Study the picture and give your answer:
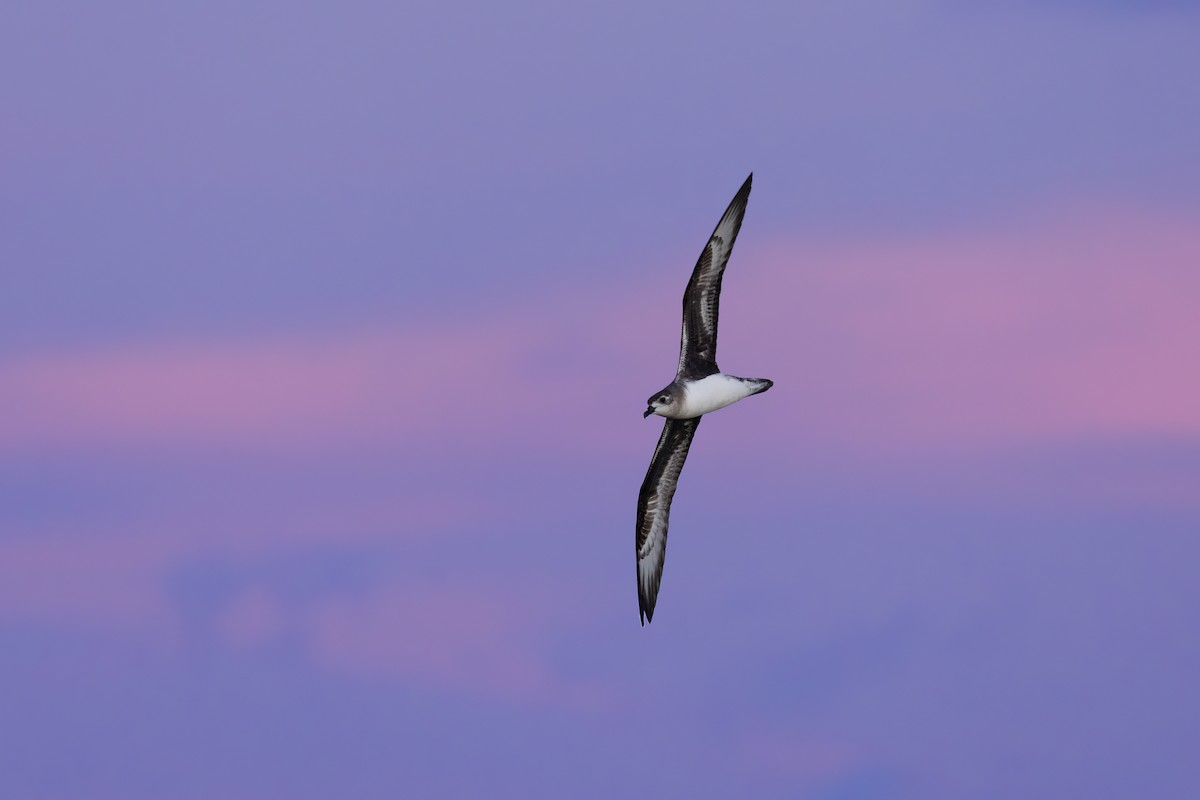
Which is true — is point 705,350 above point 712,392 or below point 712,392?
above

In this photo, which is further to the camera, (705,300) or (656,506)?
Answer: (656,506)

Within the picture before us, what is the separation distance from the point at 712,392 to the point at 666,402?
39.4 inches

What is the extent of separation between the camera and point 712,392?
103ft

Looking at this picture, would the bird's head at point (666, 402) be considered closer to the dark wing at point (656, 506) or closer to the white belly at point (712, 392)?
the white belly at point (712, 392)

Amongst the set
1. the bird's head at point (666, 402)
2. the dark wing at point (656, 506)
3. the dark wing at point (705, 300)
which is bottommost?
the dark wing at point (656, 506)

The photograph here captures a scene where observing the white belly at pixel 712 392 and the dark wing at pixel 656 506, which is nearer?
the white belly at pixel 712 392

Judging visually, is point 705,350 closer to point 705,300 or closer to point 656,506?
point 705,300

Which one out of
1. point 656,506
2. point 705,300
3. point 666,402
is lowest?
point 656,506

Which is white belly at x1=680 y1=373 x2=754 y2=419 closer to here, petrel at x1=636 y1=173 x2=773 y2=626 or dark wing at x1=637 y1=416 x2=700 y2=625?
petrel at x1=636 y1=173 x2=773 y2=626

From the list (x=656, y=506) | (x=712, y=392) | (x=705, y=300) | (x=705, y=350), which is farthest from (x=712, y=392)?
(x=656, y=506)

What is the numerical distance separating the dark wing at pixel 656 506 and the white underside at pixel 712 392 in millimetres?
985

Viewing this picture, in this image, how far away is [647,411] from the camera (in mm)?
30844

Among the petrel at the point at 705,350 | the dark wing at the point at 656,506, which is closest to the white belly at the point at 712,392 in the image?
the petrel at the point at 705,350

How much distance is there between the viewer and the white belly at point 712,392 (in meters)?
31.2
